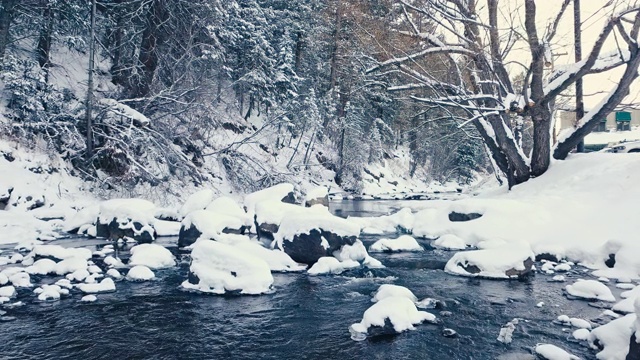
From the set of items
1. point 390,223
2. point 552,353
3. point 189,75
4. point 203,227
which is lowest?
point 552,353

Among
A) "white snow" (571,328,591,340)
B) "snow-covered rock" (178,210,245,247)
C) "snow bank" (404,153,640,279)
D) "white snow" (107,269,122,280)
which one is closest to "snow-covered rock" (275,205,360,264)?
"snow-covered rock" (178,210,245,247)

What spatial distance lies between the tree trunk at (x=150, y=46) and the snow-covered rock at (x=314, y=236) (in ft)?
38.5

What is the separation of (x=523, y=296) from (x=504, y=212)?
4.87m

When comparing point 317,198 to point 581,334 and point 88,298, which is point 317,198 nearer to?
point 88,298

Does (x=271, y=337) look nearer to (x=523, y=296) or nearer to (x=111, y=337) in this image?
(x=111, y=337)

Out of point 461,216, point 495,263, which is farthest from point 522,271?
point 461,216

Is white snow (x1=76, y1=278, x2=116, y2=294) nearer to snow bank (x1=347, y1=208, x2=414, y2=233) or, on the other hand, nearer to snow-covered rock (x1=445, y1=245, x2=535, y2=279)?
snow-covered rock (x1=445, y1=245, x2=535, y2=279)

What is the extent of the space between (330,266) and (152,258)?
3467 millimetres

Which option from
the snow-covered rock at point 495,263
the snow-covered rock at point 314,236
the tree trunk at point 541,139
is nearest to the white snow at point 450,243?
the snow-covered rock at point 495,263

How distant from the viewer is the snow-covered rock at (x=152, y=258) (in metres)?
7.99

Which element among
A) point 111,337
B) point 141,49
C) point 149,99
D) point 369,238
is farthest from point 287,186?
point 141,49

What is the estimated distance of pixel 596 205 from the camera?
10203 mm

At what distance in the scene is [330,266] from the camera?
7.98 metres

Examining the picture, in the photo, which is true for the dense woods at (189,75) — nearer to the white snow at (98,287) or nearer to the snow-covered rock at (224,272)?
the snow-covered rock at (224,272)
